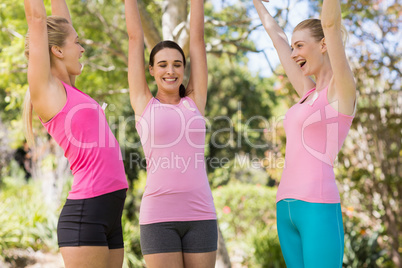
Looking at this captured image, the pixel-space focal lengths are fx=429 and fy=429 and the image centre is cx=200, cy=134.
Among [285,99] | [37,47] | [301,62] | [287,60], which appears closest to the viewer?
[37,47]

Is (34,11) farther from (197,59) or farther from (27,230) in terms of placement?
(27,230)

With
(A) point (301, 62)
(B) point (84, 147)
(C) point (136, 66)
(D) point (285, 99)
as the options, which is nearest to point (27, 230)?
(D) point (285, 99)

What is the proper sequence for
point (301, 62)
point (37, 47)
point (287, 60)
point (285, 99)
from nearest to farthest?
1. point (37, 47)
2. point (301, 62)
3. point (287, 60)
4. point (285, 99)

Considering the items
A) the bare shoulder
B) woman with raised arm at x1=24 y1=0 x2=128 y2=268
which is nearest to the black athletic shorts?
woman with raised arm at x1=24 y1=0 x2=128 y2=268

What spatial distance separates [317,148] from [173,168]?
78 cm

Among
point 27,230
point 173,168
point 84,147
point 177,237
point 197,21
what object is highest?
point 197,21

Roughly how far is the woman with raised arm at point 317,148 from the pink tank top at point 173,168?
46cm

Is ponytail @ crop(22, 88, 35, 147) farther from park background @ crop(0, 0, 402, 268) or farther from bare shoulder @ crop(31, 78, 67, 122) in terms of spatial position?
park background @ crop(0, 0, 402, 268)

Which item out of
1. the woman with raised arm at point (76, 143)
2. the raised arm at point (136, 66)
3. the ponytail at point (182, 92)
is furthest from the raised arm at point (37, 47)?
the ponytail at point (182, 92)

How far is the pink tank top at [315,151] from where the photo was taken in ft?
7.28

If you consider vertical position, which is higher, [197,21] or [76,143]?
[197,21]

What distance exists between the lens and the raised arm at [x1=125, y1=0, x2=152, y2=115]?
252 cm

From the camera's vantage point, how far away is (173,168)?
2.35 meters

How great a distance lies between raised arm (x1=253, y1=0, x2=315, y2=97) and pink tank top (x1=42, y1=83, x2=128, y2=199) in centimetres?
122
